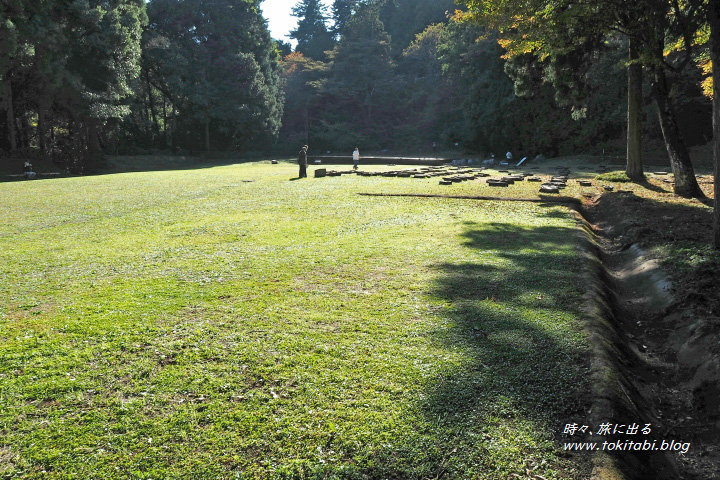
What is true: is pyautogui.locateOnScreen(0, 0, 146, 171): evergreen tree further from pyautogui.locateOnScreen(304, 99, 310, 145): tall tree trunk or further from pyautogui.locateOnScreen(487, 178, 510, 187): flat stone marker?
pyautogui.locateOnScreen(487, 178, 510, 187): flat stone marker

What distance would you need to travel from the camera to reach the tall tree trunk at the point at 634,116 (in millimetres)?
12391

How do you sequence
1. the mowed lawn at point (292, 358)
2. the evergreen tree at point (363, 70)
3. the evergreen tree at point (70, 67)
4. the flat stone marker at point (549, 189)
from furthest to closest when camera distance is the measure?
1. the evergreen tree at point (363, 70)
2. the evergreen tree at point (70, 67)
3. the flat stone marker at point (549, 189)
4. the mowed lawn at point (292, 358)

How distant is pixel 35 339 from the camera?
3.51 m

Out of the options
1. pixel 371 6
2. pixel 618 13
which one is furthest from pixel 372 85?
pixel 618 13

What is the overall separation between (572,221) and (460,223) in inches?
77.4

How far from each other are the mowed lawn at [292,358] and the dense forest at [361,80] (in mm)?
6837

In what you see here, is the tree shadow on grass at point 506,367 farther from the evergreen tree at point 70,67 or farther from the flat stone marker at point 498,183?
the evergreen tree at point 70,67

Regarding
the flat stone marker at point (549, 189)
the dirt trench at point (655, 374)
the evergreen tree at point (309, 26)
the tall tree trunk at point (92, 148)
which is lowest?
the dirt trench at point (655, 374)

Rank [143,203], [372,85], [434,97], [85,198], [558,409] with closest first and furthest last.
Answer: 1. [558,409]
2. [143,203]
3. [85,198]
4. [434,97]
5. [372,85]

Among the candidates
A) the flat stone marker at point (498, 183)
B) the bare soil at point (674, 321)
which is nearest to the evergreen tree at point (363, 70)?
the flat stone marker at point (498, 183)

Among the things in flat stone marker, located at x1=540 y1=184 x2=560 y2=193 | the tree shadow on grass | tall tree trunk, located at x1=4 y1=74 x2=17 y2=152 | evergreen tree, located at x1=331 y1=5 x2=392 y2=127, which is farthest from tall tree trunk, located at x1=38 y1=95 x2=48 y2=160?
the tree shadow on grass

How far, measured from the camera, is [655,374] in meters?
3.46

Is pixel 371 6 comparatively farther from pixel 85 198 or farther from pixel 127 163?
pixel 85 198

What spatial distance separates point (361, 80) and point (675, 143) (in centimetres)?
3409
